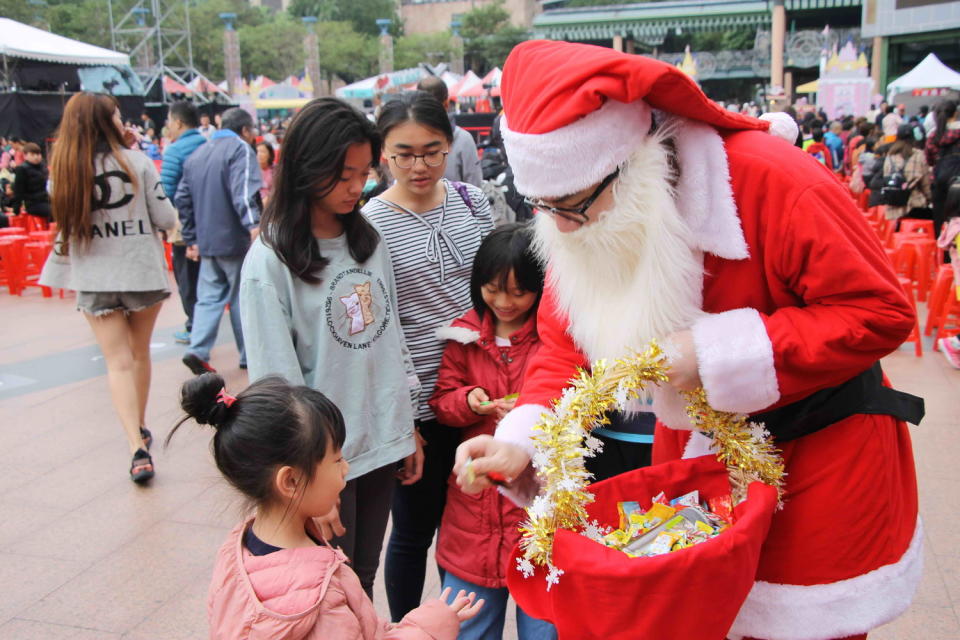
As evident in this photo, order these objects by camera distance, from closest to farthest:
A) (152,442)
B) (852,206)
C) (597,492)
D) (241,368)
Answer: (852,206) → (597,492) → (152,442) → (241,368)

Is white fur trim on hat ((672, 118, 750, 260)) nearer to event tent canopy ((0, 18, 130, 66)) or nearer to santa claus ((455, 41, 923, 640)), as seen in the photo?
santa claus ((455, 41, 923, 640))

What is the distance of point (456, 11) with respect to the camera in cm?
8250

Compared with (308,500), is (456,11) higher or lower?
higher

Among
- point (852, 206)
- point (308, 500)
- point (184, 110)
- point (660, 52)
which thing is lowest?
point (308, 500)

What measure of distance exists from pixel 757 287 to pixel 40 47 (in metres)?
15.9

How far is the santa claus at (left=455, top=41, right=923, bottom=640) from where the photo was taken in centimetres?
142

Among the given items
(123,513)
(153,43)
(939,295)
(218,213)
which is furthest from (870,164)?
(153,43)

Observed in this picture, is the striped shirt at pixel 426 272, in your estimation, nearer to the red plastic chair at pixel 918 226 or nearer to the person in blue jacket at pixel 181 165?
the person in blue jacket at pixel 181 165

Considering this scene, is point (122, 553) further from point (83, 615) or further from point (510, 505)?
point (510, 505)

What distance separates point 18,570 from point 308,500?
2.18 meters

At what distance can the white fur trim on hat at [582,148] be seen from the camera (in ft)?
4.77

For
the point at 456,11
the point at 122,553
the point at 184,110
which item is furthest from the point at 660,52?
the point at 122,553

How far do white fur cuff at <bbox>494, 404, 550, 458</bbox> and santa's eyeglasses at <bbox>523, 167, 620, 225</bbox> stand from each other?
0.42m

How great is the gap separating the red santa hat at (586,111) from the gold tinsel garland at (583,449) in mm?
353
